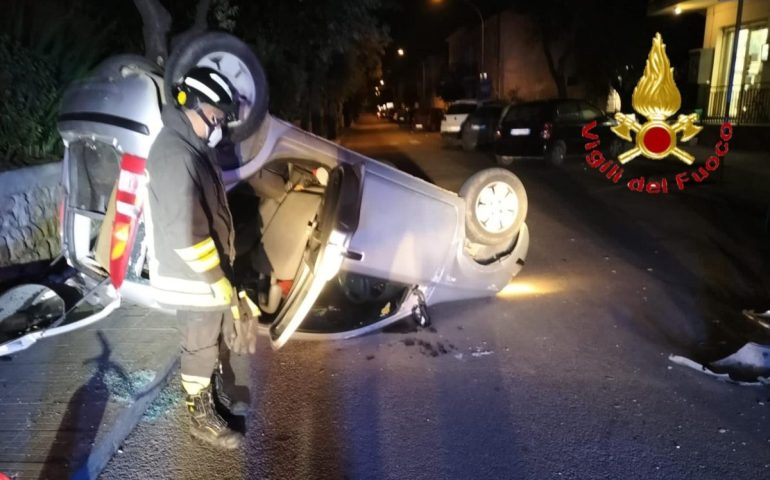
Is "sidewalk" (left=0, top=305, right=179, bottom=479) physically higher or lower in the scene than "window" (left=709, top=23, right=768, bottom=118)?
lower

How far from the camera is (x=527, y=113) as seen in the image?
50.1 feet

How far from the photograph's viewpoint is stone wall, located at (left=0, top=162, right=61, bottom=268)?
4918 mm

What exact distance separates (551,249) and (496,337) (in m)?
2.81

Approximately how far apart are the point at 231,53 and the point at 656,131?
34.0 feet

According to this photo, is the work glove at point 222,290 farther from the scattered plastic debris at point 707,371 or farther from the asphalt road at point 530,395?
the scattered plastic debris at point 707,371

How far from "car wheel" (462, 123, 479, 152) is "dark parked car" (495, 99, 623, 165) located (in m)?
4.09

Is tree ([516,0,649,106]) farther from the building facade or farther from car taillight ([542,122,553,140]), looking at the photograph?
car taillight ([542,122,553,140])

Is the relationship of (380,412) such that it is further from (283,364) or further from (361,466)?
(283,364)

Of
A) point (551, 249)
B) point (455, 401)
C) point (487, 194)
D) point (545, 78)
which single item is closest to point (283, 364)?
point (455, 401)

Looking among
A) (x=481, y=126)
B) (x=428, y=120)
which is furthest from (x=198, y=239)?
(x=428, y=120)

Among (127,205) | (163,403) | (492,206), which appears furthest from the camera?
(492,206)

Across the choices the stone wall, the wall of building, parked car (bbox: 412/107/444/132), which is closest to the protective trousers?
the stone wall

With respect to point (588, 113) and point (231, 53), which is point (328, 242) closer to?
point (231, 53)

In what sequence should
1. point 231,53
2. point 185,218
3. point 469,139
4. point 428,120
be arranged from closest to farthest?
1. point 185,218
2. point 231,53
3. point 469,139
4. point 428,120
